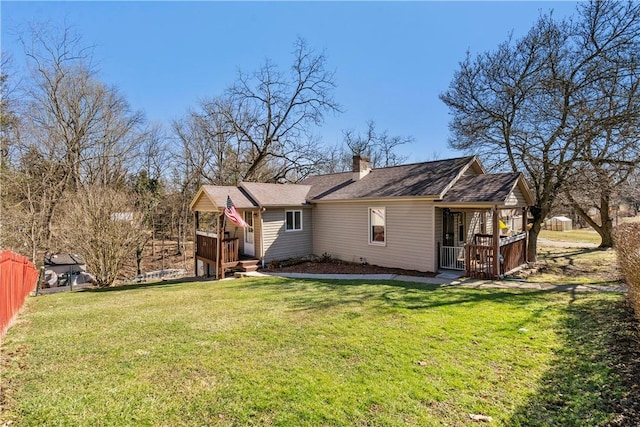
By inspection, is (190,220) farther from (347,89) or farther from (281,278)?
(281,278)

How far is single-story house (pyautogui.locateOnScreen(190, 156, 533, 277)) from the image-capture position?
12.0 metres

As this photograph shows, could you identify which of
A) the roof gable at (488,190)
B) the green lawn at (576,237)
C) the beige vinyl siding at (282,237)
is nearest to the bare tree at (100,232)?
the beige vinyl siding at (282,237)

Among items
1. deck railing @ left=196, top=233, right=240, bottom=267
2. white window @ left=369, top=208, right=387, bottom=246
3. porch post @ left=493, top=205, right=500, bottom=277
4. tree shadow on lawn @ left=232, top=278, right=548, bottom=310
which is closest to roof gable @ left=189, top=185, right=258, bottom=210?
deck railing @ left=196, top=233, right=240, bottom=267

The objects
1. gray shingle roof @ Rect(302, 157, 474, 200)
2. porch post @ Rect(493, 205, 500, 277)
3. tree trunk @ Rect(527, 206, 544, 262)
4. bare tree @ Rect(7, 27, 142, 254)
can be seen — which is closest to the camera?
porch post @ Rect(493, 205, 500, 277)

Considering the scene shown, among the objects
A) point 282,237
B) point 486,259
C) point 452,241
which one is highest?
point 282,237

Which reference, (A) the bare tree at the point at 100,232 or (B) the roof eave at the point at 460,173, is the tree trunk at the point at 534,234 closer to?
(B) the roof eave at the point at 460,173

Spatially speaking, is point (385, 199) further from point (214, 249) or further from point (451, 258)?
point (214, 249)

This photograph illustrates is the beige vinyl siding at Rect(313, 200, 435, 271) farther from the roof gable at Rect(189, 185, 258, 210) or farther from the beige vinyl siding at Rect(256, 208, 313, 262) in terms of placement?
the roof gable at Rect(189, 185, 258, 210)

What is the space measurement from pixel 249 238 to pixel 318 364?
39.5ft

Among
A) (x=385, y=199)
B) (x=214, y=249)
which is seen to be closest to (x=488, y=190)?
(x=385, y=199)

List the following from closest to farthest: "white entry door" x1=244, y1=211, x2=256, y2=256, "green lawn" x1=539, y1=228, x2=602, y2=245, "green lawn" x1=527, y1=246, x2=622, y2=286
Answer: "green lawn" x1=527, y1=246, x2=622, y2=286 < "white entry door" x1=244, y1=211, x2=256, y2=256 < "green lawn" x1=539, y1=228, x2=602, y2=245

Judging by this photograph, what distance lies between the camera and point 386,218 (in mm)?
13633

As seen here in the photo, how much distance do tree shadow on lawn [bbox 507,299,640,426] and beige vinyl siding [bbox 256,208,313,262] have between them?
11.4 meters

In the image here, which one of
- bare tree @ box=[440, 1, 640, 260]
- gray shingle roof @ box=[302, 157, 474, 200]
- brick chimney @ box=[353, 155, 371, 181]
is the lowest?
gray shingle roof @ box=[302, 157, 474, 200]
